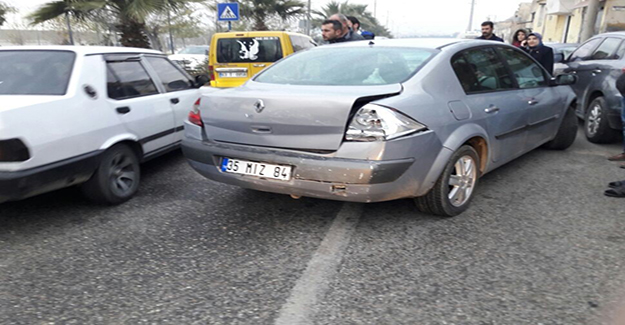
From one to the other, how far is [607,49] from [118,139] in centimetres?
632

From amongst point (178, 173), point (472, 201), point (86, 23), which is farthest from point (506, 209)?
point (86, 23)

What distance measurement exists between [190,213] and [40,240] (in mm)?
1019

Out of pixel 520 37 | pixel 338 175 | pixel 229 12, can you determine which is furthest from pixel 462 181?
pixel 229 12

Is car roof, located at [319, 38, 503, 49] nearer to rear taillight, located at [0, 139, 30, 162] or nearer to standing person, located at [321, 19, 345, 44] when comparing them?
rear taillight, located at [0, 139, 30, 162]

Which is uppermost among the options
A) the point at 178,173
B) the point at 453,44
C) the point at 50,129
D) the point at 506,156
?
the point at 453,44

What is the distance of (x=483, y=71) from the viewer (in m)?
3.75

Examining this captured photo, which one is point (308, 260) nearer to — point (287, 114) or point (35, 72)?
point (287, 114)

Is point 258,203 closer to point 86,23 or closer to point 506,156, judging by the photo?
point 506,156

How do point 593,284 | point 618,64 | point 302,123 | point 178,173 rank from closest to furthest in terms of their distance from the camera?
point 593,284 < point 302,123 < point 178,173 < point 618,64

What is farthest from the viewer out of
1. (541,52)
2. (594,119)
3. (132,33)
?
(132,33)

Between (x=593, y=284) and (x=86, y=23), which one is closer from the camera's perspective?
(x=593, y=284)

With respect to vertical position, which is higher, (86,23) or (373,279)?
(86,23)

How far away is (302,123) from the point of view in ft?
9.64

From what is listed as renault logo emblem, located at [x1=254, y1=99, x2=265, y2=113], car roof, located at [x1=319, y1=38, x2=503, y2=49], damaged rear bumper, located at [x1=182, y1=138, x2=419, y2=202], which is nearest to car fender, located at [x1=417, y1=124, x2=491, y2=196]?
damaged rear bumper, located at [x1=182, y1=138, x2=419, y2=202]
